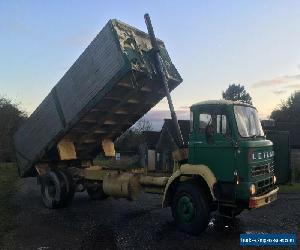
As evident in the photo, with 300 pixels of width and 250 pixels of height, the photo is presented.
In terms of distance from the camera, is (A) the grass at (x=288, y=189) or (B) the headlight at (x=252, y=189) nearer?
(B) the headlight at (x=252, y=189)

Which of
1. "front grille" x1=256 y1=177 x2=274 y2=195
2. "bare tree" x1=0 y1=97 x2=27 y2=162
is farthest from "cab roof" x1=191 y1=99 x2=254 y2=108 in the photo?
"bare tree" x1=0 y1=97 x2=27 y2=162

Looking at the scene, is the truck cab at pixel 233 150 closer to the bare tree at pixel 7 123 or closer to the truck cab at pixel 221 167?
the truck cab at pixel 221 167

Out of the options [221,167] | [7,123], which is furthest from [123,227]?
[7,123]

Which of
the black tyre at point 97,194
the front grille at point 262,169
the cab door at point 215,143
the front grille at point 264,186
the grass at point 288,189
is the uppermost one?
the cab door at point 215,143

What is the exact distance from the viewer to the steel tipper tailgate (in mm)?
8727

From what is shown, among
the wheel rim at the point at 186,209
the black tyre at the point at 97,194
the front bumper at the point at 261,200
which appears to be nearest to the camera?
the front bumper at the point at 261,200

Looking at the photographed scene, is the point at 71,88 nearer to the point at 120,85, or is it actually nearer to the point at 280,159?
the point at 120,85

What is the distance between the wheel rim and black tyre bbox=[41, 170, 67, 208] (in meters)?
4.15

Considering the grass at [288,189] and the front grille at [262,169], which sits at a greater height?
the front grille at [262,169]

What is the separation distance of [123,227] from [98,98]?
3134 mm

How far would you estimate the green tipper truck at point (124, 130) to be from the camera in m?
7.68

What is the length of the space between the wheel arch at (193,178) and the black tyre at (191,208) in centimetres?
15

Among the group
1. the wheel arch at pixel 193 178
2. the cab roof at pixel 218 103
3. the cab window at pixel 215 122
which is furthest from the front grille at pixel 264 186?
the cab roof at pixel 218 103

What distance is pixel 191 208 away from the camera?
7.97 meters
